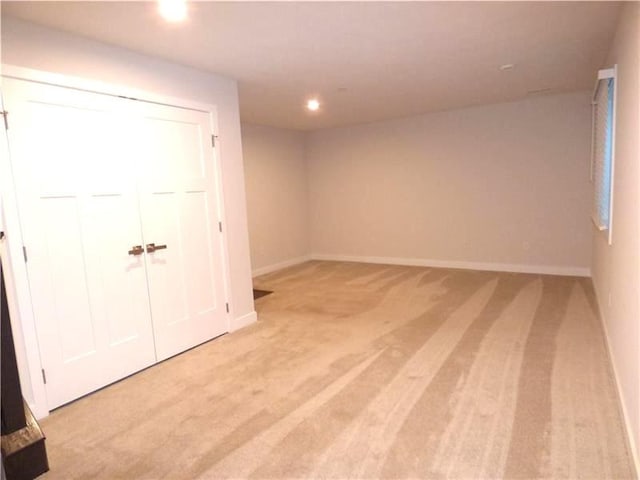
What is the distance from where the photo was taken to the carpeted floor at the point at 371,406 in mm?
1883

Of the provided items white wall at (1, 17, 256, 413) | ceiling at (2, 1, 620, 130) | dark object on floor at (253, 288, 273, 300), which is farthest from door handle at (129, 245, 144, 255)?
dark object on floor at (253, 288, 273, 300)

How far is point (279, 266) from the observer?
675cm

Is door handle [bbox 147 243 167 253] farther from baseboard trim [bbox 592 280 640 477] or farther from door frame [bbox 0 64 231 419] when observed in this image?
baseboard trim [bbox 592 280 640 477]

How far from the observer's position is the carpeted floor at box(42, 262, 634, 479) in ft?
6.18

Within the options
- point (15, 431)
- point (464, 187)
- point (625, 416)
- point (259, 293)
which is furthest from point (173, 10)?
point (464, 187)

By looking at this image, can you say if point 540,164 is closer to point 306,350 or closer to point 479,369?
point 479,369

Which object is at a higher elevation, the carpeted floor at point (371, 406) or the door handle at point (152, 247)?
the door handle at point (152, 247)

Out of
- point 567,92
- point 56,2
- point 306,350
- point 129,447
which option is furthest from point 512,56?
point 129,447

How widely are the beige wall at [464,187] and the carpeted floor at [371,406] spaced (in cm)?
173

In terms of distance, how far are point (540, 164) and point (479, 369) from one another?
12.2 feet

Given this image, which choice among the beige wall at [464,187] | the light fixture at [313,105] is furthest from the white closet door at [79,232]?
the beige wall at [464,187]

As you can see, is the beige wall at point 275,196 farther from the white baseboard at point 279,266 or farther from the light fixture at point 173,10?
the light fixture at point 173,10

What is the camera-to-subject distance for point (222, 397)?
2.55m

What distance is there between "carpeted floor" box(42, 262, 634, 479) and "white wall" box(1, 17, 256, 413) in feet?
2.27
